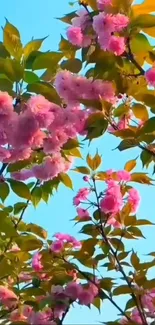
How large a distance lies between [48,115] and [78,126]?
164 millimetres

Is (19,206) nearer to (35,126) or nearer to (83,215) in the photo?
(83,215)

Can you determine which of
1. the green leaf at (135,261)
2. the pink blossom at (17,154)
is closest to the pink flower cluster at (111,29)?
the pink blossom at (17,154)

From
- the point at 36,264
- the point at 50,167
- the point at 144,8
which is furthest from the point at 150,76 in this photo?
the point at 36,264

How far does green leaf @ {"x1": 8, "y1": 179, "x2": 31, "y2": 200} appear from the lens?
202 centimetres

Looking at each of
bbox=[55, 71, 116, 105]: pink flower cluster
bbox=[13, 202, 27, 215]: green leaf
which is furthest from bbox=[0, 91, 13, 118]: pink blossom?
bbox=[13, 202, 27, 215]: green leaf

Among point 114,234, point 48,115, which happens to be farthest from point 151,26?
point 114,234

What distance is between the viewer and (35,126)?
172cm

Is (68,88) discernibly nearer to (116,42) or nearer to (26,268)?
(116,42)

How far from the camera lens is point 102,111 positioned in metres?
1.78

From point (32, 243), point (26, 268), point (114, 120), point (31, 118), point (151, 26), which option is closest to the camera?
point (31, 118)

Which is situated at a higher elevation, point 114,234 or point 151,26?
point 151,26

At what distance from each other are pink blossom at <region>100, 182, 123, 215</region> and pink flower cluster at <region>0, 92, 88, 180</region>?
1.30ft

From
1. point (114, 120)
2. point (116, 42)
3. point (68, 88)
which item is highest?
point (116, 42)

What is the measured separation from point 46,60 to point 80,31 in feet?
0.62
